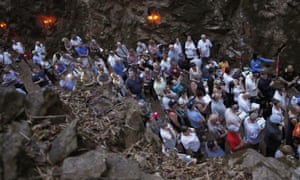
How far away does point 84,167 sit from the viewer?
443 centimetres

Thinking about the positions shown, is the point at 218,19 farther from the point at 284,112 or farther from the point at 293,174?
the point at 293,174

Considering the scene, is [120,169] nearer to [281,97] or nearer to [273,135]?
[273,135]

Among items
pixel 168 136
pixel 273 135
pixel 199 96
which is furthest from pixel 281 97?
pixel 168 136

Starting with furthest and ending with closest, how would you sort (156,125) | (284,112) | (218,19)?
(218,19) < (284,112) < (156,125)

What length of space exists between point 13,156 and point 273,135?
6.29 m

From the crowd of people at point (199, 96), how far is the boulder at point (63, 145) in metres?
3.04

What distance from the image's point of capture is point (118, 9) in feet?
64.7

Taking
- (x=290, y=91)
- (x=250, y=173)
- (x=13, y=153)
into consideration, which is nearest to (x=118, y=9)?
(x=290, y=91)

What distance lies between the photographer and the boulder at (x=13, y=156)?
169 inches

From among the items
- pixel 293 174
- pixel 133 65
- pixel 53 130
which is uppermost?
pixel 53 130

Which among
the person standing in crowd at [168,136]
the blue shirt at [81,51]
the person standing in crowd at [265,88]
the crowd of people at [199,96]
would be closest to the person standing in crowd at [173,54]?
the crowd of people at [199,96]

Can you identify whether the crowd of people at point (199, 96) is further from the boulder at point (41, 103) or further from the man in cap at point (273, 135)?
the boulder at point (41, 103)

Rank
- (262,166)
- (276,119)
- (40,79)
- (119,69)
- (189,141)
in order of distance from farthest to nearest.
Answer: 1. (119,69)
2. (40,79)
3. (276,119)
4. (189,141)
5. (262,166)

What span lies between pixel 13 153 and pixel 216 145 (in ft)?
16.9
